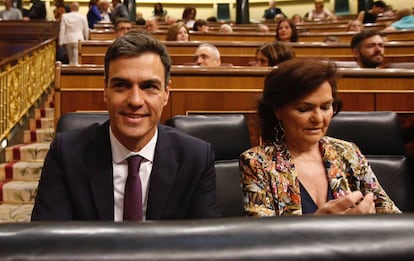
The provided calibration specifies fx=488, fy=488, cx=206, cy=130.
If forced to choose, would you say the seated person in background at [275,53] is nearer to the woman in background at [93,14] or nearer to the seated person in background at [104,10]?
the woman in background at [93,14]

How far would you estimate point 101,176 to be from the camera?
111 cm

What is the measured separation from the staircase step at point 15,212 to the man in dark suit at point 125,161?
162 centimetres

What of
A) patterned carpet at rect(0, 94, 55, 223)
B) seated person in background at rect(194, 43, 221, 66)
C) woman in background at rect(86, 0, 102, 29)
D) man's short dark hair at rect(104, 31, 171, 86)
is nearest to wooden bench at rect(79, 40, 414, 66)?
patterned carpet at rect(0, 94, 55, 223)

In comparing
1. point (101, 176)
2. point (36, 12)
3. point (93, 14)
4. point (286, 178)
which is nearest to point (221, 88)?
point (286, 178)

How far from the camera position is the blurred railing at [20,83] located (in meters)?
3.74

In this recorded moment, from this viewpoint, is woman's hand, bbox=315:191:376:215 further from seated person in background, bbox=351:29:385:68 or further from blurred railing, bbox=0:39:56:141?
blurred railing, bbox=0:39:56:141

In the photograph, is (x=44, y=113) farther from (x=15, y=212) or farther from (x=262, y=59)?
(x=262, y=59)

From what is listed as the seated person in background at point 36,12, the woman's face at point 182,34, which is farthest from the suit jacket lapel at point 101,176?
the seated person in background at point 36,12

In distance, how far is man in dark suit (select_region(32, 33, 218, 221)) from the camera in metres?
1.10

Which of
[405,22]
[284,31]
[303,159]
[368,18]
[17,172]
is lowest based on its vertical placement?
[17,172]

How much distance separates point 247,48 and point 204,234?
462 centimetres

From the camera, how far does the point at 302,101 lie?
4.71ft

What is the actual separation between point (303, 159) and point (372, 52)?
77.4 inches

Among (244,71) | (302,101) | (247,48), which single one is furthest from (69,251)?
(247,48)
